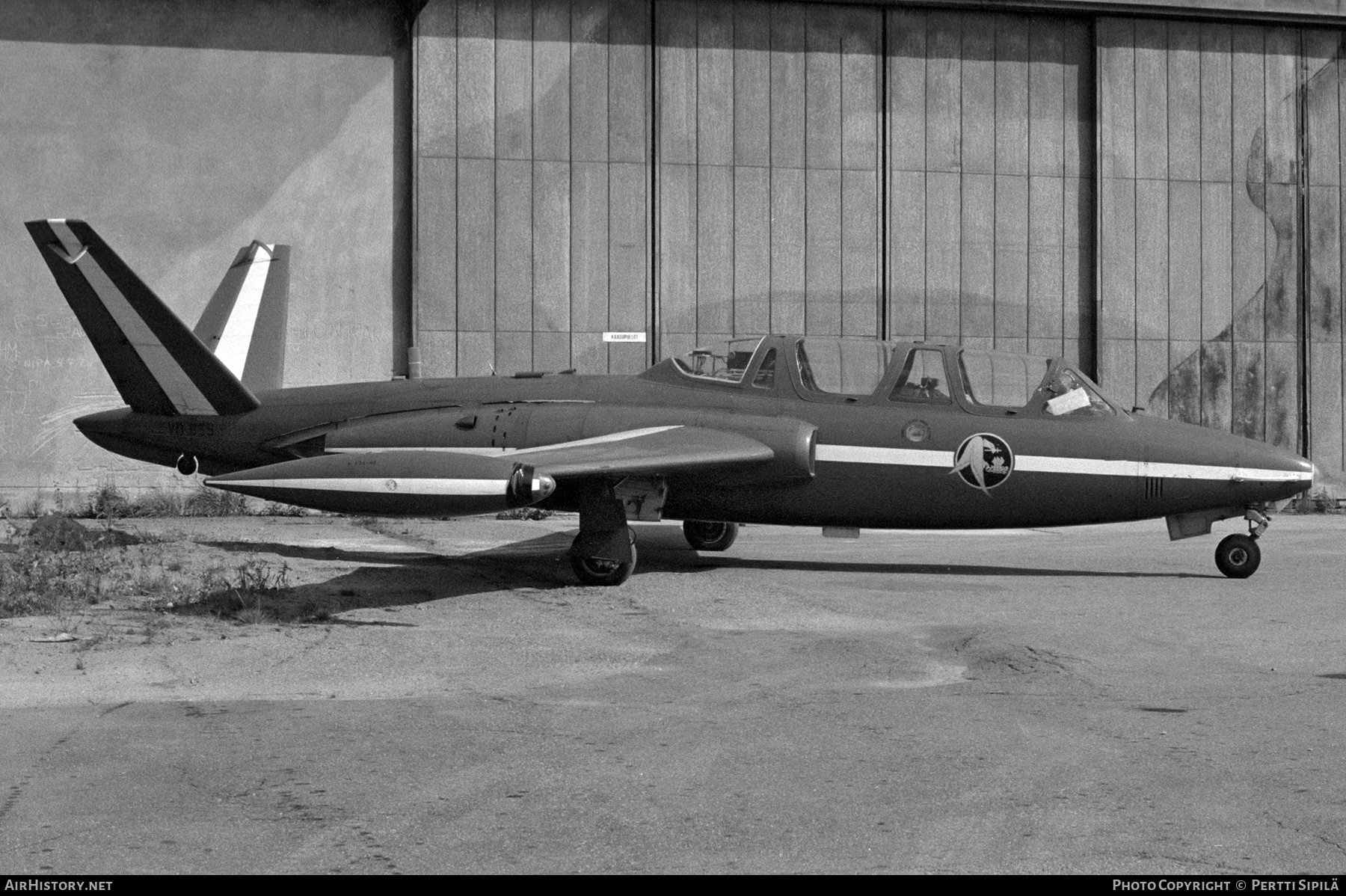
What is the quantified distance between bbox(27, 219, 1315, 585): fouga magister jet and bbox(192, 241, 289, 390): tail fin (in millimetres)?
2143

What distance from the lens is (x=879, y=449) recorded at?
43.0 feet

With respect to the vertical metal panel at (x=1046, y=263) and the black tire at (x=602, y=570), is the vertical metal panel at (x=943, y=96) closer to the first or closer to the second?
the vertical metal panel at (x=1046, y=263)

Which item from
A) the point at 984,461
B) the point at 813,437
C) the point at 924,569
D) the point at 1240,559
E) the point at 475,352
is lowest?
the point at 924,569

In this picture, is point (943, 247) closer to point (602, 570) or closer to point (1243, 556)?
point (1243, 556)

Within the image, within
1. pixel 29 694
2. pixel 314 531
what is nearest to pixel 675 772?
pixel 29 694

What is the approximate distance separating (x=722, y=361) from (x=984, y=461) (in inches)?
106

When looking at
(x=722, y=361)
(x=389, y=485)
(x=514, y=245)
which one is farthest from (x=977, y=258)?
(x=389, y=485)

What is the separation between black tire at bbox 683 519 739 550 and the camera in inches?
594

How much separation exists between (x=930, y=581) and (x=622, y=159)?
10857mm

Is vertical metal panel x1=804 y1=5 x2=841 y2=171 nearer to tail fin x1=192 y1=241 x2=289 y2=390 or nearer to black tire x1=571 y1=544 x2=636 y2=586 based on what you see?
tail fin x1=192 y1=241 x2=289 y2=390

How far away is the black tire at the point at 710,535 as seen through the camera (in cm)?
1509

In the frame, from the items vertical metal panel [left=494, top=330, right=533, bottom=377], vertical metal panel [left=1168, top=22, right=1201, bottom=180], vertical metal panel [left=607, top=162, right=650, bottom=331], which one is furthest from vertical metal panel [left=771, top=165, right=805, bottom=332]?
vertical metal panel [left=1168, top=22, right=1201, bottom=180]

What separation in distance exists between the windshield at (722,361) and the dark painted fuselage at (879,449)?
0.10 meters

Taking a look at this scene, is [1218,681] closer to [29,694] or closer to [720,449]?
[720,449]
